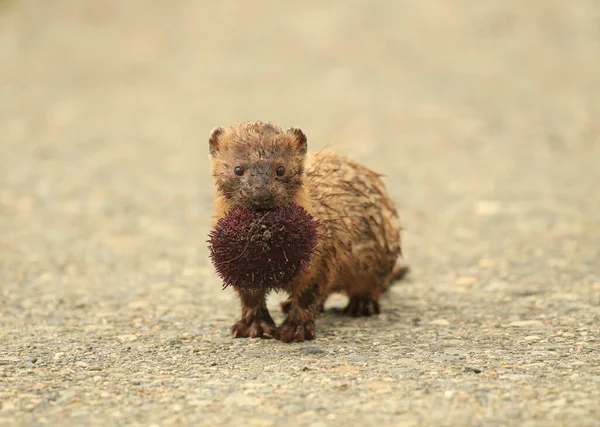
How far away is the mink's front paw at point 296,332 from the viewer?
631 cm

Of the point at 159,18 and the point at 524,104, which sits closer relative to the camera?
the point at 524,104

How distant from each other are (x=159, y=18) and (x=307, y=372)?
19.1m

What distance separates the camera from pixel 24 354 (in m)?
6.00

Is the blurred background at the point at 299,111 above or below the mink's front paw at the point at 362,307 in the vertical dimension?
above

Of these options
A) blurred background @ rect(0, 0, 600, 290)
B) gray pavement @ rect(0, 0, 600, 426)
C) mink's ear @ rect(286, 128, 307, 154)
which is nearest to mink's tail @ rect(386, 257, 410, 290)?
gray pavement @ rect(0, 0, 600, 426)

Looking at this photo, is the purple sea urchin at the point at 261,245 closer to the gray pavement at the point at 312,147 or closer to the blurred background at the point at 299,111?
the gray pavement at the point at 312,147

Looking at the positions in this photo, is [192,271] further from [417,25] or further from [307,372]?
[417,25]

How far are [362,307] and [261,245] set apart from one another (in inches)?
73.2

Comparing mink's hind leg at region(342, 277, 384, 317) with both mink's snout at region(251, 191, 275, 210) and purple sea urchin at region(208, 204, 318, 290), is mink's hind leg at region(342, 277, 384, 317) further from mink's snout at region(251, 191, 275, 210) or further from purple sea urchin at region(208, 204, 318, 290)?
mink's snout at region(251, 191, 275, 210)

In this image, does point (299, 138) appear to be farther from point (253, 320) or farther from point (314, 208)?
point (253, 320)

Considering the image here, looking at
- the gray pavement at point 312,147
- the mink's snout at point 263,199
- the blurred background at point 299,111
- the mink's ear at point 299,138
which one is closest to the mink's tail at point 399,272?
the gray pavement at point 312,147

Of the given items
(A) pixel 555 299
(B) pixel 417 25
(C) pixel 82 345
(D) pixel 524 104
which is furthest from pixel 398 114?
(C) pixel 82 345

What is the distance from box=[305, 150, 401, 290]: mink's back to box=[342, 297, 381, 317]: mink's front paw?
0.16 metres

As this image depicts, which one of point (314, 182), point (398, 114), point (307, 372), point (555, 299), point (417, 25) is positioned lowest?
point (307, 372)
